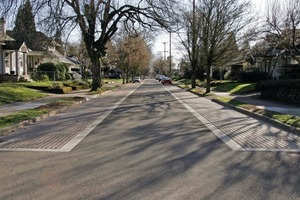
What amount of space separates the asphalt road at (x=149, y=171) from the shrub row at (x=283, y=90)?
12.2 metres

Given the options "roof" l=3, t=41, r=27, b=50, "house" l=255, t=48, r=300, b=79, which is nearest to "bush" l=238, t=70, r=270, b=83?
"house" l=255, t=48, r=300, b=79

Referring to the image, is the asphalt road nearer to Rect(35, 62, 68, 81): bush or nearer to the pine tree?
the pine tree

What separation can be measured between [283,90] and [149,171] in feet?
57.5

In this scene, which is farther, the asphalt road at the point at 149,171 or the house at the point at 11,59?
the house at the point at 11,59

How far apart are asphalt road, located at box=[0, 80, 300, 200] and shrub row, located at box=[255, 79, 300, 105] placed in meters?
12.2

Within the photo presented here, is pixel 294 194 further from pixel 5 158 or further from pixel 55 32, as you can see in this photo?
pixel 55 32

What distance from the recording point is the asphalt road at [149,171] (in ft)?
17.4

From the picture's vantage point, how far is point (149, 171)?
641cm

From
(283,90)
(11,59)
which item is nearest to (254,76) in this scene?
(283,90)

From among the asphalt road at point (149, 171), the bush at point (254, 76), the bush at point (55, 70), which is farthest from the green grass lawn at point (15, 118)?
the bush at point (55, 70)

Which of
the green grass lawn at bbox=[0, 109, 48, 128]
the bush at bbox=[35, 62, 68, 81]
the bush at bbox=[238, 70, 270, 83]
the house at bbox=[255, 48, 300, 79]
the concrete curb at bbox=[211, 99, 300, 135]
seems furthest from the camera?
the bush at bbox=[35, 62, 68, 81]

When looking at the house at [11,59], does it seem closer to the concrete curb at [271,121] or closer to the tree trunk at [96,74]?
the tree trunk at [96,74]

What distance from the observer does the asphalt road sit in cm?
530

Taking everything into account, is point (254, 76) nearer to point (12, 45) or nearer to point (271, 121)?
point (12, 45)
